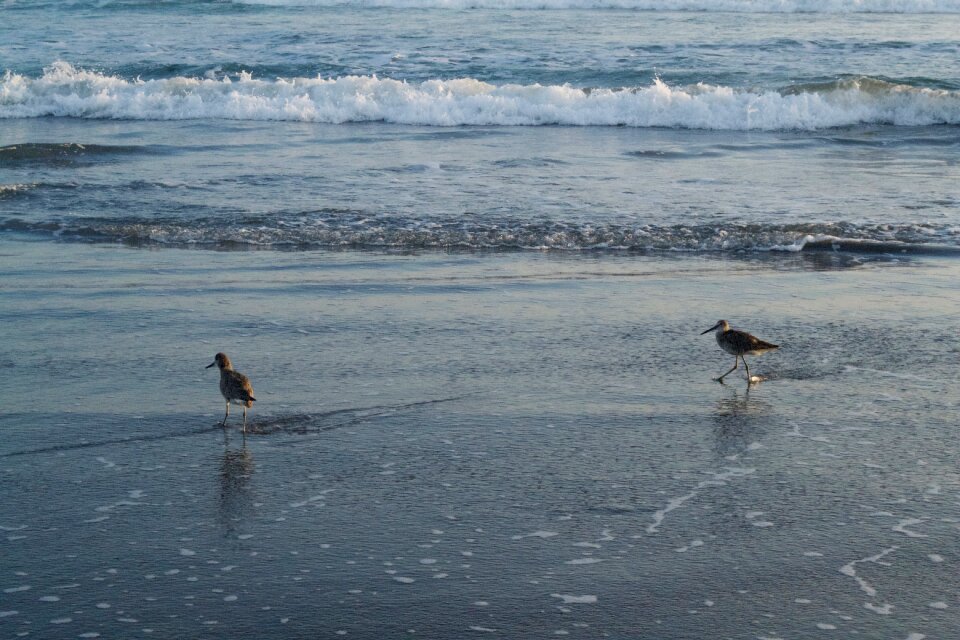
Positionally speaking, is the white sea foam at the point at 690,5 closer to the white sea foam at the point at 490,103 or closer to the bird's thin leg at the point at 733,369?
the white sea foam at the point at 490,103

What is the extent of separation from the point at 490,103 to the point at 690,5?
22848 millimetres

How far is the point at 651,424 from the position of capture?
623cm

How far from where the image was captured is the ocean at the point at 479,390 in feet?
14.7

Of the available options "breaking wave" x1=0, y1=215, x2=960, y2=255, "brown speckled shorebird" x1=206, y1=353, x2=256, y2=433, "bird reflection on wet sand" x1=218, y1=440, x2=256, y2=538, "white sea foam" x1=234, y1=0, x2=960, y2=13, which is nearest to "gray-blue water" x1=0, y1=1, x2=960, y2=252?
"breaking wave" x1=0, y1=215, x2=960, y2=255

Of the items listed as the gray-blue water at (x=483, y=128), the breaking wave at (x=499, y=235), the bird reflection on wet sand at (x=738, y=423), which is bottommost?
the bird reflection on wet sand at (x=738, y=423)

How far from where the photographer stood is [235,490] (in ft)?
17.6

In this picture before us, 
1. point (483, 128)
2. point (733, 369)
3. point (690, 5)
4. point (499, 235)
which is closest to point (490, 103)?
point (483, 128)

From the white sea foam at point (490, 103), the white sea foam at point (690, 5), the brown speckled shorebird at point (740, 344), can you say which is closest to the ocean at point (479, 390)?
the brown speckled shorebird at point (740, 344)

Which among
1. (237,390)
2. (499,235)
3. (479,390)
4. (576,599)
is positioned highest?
(499,235)

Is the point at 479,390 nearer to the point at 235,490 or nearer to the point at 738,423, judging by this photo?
the point at 738,423

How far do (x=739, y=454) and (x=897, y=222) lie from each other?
660cm

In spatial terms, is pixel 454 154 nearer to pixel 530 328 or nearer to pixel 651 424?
pixel 530 328

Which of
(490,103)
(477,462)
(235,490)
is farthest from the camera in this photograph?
(490,103)

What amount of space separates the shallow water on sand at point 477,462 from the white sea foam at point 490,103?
12.3m
